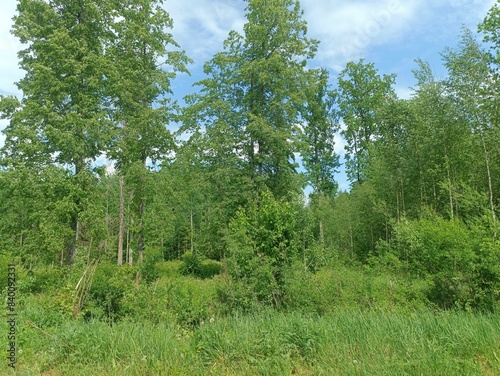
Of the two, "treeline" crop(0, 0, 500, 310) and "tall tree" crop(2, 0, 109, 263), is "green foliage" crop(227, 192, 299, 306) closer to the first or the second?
"treeline" crop(0, 0, 500, 310)

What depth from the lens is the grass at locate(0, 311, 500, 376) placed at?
3.99m

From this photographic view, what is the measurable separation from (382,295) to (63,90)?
1425 cm

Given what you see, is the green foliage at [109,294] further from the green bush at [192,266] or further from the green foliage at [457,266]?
the green bush at [192,266]

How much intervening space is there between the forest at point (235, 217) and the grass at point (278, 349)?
0.03m

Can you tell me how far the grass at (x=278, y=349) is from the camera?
399 centimetres

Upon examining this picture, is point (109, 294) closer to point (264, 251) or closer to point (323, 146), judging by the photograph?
point (264, 251)

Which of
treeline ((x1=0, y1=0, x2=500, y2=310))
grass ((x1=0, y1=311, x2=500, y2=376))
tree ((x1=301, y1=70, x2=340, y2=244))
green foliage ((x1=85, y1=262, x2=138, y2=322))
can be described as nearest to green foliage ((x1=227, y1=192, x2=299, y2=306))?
treeline ((x1=0, y1=0, x2=500, y2=310))

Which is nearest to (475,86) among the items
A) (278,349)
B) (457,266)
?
(457,266)

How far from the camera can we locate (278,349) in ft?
14.8

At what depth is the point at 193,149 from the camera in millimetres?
18609

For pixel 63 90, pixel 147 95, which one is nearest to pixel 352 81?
pixel 147 95

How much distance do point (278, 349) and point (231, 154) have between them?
48.2 ft

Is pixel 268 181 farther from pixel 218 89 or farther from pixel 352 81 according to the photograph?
pixel 352 81

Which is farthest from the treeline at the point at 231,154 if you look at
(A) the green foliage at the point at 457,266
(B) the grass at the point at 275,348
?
(B) the grass at the point at 275,348
